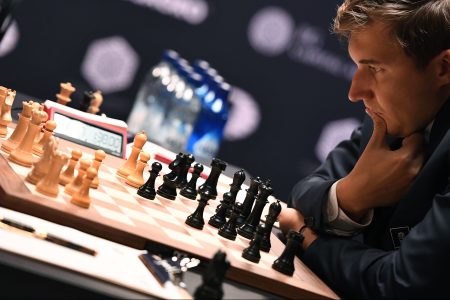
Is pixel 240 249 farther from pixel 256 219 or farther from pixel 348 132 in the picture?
pixel 348 132

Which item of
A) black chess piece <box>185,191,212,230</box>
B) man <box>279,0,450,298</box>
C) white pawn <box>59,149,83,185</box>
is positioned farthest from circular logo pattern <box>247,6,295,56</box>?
white pawn <box>59,149,83,185</box>

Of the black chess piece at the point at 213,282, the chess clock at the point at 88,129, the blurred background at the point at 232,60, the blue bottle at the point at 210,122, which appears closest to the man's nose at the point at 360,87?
the chess clock at the point at 88,129

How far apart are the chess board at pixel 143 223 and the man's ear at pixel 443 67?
0.61 meters

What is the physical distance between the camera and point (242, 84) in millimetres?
4953

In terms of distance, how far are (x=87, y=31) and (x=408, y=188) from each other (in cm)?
296

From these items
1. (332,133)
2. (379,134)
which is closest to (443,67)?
(379,134)

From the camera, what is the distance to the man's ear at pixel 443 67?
2.06 metres

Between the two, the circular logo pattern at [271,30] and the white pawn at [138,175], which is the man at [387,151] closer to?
the white pawn at [138,175]

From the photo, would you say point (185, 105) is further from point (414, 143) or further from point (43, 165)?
point (43, 165)

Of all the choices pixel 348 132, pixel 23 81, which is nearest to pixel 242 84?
pixel 348 132

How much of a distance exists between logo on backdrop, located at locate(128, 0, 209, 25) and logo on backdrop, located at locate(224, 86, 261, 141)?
0.50m

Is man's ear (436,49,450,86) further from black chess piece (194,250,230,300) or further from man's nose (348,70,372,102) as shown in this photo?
black chess piece (194,250,230,300)

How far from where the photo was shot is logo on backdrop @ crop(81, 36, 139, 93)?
15.4 ft

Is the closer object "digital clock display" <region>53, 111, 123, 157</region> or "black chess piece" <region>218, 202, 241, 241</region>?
"black chess piece" <region>218, 202, 241, 241</region>
